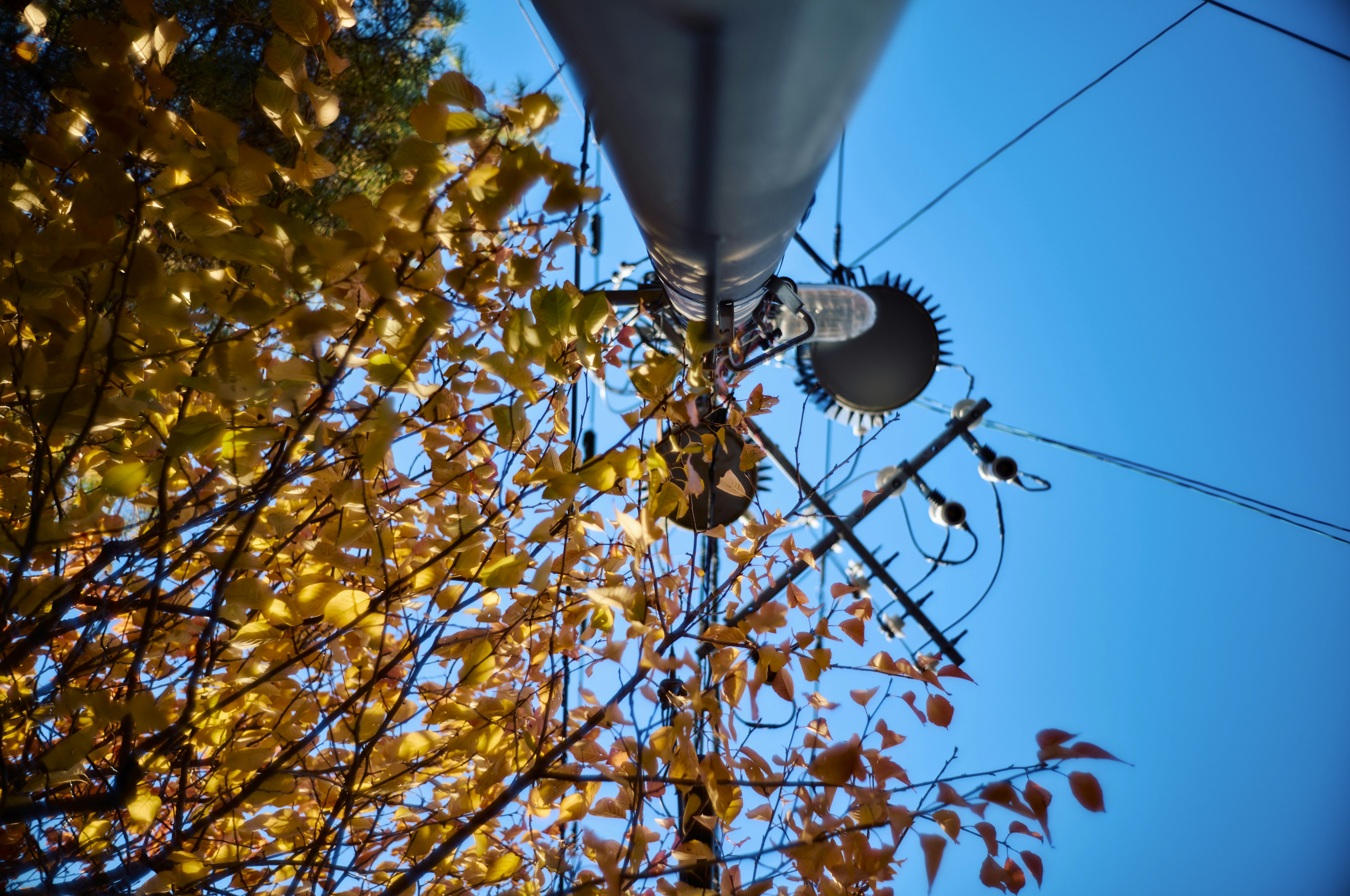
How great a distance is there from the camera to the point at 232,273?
1558 millimetres

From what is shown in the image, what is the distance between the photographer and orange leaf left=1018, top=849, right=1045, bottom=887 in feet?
4.99

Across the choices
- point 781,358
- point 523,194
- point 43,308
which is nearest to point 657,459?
Answer: point 523,194

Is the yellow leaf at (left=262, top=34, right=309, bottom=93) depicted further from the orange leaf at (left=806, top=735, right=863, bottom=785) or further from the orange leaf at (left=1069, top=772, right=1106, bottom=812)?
the orange leaf at (left=1069, top=772, right=1106, bottom=812)

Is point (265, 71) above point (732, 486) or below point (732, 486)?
above

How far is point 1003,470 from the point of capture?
10.9 ft

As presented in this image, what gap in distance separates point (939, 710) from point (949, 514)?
161cm

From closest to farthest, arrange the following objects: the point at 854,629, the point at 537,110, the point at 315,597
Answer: the point at 537,110
the point at 315,597
the point at 854,629

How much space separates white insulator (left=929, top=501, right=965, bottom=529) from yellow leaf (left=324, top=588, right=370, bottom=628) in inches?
111

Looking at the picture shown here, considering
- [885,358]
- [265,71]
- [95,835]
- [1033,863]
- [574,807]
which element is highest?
[265,71]

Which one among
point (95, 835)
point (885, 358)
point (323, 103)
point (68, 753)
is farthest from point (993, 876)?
point (885, 358)

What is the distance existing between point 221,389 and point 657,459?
2.60 ft

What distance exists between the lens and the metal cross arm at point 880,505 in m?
3.00

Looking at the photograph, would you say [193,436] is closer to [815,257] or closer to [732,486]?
[732,486]

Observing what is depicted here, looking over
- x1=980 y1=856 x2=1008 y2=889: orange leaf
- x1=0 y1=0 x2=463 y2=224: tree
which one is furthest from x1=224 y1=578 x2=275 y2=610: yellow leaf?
x1=980 y1=856 x2=1008 y2=889: orange leaf
